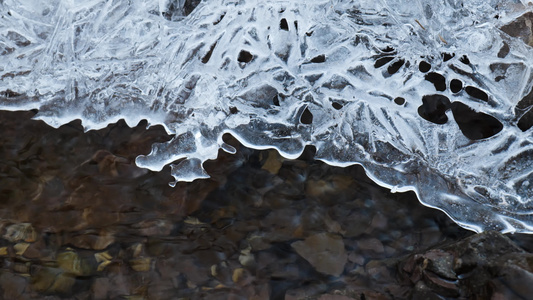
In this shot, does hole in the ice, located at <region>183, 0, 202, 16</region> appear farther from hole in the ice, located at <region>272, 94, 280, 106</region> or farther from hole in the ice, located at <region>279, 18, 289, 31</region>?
hole in the ice, located at <region>272, 94, 280, 106</region>

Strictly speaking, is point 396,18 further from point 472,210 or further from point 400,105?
point 472,210

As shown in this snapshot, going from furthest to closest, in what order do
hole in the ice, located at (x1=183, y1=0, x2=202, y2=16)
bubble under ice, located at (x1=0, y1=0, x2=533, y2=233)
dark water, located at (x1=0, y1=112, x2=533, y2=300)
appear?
hole in the ice, located at (x1=183, y1=0, x2=202, y2=16) < bubble under ice, located at (x1=0, y1=0, x2=533, y2=233) < dark water, located at (x1=0, y1=112, x2=533, y2=300)

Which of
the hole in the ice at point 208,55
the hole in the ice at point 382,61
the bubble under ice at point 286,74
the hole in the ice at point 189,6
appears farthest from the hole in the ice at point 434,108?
the hole in the ice at point 189,6

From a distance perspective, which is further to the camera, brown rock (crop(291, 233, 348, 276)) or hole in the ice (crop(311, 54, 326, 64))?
hole in the ice (crop(311, 54, 326, 64))

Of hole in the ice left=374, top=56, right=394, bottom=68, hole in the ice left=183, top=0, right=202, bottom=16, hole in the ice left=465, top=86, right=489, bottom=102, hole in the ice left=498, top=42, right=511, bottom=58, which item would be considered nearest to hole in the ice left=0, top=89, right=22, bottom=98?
hole in the ice left=183, top=0, right=202, bottom=16

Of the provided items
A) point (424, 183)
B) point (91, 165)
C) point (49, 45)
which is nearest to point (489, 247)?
point (424, 183)

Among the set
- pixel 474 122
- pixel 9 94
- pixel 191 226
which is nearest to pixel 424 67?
pixel 474 122

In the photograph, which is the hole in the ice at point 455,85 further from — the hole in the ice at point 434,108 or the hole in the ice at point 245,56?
the hole in the ice at point 245,56
